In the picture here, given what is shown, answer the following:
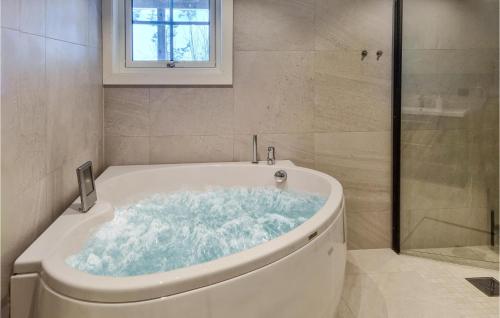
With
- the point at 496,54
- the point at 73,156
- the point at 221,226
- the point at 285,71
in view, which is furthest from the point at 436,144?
the point at 73,156

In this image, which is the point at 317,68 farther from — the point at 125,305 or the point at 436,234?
the point at 125,305

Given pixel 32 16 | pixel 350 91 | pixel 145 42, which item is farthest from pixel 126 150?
pixel 350 91

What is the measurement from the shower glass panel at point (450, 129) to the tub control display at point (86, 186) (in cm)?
191

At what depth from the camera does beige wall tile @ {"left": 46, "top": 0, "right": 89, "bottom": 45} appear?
137 cm

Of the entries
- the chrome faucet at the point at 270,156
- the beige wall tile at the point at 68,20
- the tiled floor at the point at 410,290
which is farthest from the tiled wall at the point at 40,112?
the tiled floor at the point at 410,290

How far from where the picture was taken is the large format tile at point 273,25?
7.53 feet

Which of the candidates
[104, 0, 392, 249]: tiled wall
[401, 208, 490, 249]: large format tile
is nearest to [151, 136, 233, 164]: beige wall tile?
[104, 0, 392, 249]: tiled wall

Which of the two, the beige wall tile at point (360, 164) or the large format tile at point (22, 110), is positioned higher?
the large format tile at point (22, 110)

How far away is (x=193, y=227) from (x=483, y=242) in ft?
6.38

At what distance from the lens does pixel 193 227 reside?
1.45 metres

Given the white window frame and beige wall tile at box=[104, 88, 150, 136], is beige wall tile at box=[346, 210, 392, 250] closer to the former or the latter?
the white window frame

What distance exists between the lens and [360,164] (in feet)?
8.06

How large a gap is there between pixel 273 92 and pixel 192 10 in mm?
771

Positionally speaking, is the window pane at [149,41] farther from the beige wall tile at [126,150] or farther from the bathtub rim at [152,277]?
the bathtub rim at [152,277]
